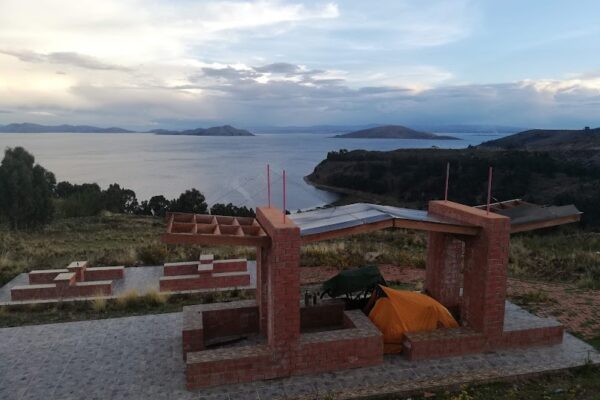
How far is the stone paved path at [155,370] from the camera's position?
691 centimetres

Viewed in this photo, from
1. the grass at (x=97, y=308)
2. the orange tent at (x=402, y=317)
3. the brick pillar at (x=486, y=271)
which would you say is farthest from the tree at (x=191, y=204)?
the brick pillar at (x=486, y=271)

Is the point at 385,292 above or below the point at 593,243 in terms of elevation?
above

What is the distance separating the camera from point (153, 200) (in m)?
44.2

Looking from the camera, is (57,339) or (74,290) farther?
(74,290)

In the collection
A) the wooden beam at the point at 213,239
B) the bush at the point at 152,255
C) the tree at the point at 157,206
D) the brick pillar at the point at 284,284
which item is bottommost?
the tree at the point at 157,206

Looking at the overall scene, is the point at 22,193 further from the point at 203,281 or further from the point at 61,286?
the point at 203,281

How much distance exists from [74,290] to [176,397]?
6.94 meters

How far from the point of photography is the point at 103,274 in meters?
13.8

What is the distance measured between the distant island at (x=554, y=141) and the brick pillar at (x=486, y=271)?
260ft

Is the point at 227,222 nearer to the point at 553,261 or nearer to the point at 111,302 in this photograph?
the point at 111,302

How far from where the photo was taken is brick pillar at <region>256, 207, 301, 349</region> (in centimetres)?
698

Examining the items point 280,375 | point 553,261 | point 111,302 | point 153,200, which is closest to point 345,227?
point 280,375

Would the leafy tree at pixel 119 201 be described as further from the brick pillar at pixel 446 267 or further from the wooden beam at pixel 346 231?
the wooden beam at pixel 346 231

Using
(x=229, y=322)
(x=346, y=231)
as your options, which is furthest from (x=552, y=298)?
(x=229, y=322)
